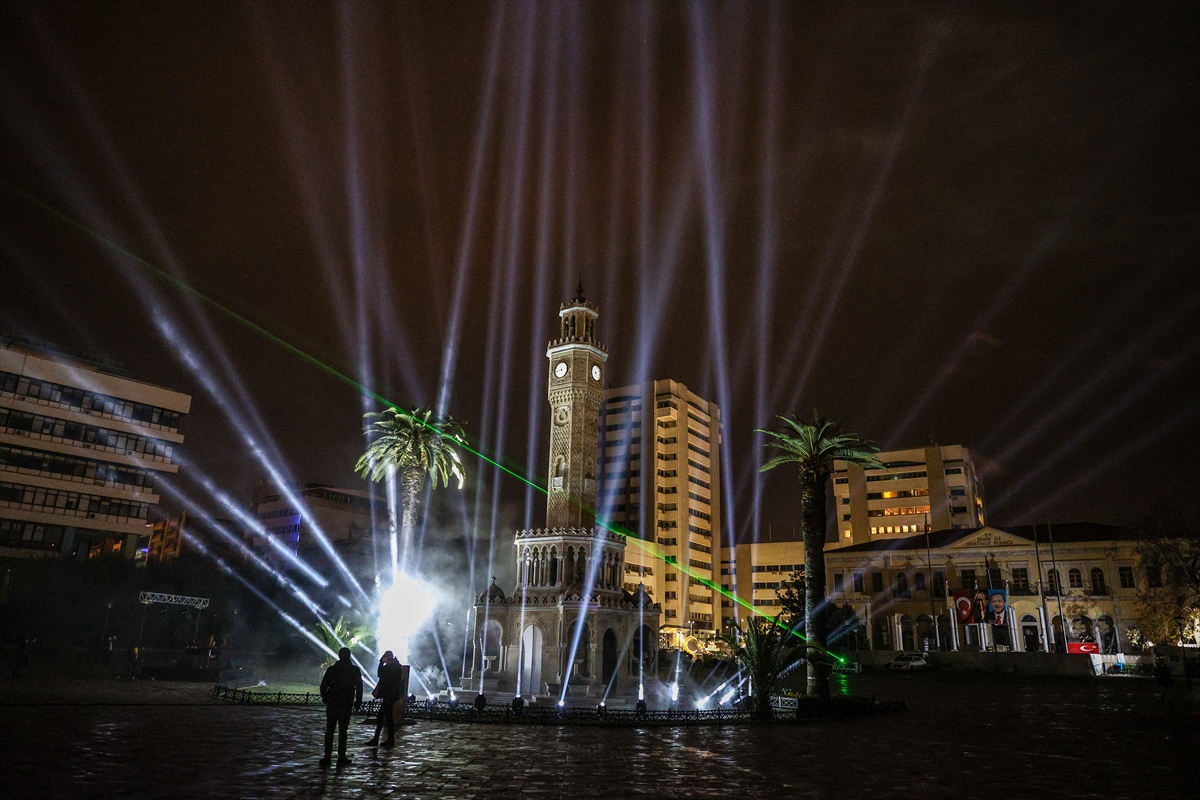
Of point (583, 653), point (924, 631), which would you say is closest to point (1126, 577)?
point (924, 631)

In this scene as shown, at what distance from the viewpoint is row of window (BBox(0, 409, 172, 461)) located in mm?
61031

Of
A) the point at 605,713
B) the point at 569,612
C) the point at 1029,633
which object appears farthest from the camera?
the point at 1029,633

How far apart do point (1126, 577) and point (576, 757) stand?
7439 centimetres

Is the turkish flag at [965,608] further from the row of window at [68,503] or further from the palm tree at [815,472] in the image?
the row of window at [68,503]

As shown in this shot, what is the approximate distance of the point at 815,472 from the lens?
3238 centimetres

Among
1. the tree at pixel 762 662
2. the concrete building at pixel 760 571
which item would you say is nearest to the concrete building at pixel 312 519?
the concrete building at pixel 760 571

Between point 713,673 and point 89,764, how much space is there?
39.7 meters

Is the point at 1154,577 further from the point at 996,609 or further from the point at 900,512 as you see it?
the point at 900,512

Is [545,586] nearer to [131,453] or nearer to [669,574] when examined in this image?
[131,453]

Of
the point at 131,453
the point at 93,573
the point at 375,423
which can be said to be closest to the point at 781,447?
the point at 375,423

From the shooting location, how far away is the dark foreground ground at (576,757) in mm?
10969

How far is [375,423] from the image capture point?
4191cm

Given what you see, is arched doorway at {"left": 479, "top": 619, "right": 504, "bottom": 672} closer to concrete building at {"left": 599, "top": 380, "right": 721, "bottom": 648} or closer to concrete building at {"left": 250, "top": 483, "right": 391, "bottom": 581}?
concrete building at {"left": 250, "top": 483, "right": 391, "bottom": 581}

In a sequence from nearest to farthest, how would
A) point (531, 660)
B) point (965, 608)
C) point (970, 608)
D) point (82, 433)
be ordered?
1. point (970, 608)
2. point (965, 608)
3. point (531, 660)
4. point (82, 433)
